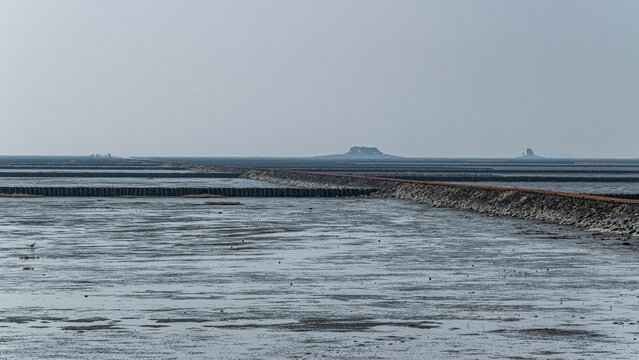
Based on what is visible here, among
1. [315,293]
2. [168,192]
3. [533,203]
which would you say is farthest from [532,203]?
[315,293]

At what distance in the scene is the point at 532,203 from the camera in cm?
5003

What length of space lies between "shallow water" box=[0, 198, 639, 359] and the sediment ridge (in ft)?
8.63

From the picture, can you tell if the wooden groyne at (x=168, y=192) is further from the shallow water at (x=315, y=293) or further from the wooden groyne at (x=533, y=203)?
the shallow water at (x=315, y=293)

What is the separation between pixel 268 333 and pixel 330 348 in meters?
1.46

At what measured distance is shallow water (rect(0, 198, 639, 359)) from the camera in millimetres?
13453

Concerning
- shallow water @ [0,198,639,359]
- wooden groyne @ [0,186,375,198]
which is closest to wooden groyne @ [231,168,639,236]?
shallow water @ [0,198,639,359]

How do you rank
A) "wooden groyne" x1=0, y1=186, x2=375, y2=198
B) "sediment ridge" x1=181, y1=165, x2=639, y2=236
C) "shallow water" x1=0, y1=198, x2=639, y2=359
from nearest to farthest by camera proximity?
1. "shallow water" x1=0, y1=198, x2=639, y2=359
2. "sediment ridge" x1=181, y1=165, x2=639, y2=236
3. "wooden groyne" x1=0, y1=186, x2=375, y2=198

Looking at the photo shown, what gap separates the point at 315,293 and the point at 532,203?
32.9 metres

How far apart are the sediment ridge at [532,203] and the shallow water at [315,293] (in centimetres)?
263

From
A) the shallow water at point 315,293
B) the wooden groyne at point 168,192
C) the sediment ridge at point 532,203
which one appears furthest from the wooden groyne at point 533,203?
the wooden groyne at point 168,192

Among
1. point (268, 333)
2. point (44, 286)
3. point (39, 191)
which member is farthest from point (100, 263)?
point (39, 191)

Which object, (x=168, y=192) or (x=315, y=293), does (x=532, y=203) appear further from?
(x=315, y=293)

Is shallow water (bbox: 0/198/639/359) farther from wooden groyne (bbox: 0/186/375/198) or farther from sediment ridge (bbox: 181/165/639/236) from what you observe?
wooden groyne (bbox: 0/186/375/198)

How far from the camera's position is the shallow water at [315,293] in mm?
13453
